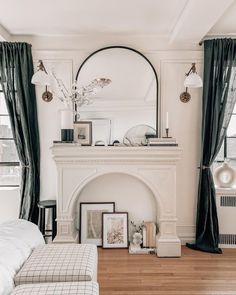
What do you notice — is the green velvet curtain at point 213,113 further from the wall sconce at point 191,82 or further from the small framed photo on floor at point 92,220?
the small framed photo on floor at point 92,220

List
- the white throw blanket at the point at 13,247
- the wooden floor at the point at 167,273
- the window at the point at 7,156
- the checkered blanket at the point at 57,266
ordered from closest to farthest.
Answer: the white throw blanket at the point at 13,247 < the checkered blanket at the point at 57,266 < the wooden floor at the point at 167,273 < the window at the point at 7,156

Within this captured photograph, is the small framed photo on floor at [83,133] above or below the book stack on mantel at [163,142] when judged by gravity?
above

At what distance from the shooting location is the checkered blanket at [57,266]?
2.02 m

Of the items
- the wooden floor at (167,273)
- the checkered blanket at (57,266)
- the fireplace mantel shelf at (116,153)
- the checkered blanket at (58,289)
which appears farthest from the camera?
the fireplace mantel shelf at (116,153)

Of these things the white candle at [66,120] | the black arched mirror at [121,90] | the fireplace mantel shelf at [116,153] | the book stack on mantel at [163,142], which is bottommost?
the fireplace mantel shelf at [116,153]

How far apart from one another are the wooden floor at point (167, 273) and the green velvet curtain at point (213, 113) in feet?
1.13

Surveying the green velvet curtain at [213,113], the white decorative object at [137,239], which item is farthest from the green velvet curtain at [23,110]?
the green velvet curtain at [213,113]

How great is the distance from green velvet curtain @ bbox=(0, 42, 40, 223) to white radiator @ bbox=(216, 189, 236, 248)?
2350 millimetres

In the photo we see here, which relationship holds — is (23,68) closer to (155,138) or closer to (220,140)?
(155,138)

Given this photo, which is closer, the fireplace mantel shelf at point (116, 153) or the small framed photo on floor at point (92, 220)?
the fireplace mantel shelf at point (116, 153)

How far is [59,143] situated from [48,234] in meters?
1.21

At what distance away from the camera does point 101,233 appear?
400cm

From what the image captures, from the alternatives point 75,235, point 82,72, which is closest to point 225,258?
point 75,235

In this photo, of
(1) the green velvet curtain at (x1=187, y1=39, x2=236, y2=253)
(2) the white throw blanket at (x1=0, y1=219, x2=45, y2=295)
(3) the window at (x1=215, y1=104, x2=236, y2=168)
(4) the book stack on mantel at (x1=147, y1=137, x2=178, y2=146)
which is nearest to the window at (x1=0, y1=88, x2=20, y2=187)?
(2) the white throw blanket at (x1=0, y1=219, x2=45, y2=295)
